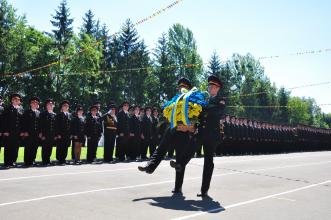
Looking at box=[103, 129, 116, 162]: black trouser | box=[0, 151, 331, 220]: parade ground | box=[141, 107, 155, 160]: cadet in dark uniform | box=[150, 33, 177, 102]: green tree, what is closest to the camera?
box=[0, 151, 331, 220]: parade ground

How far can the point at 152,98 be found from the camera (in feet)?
195

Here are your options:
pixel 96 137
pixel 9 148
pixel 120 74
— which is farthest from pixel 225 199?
pixel 120 74

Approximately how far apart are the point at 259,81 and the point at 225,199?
256 feet

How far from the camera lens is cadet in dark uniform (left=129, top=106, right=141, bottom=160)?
16.2m

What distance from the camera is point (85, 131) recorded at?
48.0 ft

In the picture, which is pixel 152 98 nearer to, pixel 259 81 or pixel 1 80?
pixel 1 80

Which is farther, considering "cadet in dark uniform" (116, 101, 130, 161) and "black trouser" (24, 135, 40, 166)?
"cadet in dark uniform" (116, 101, 130, 161)

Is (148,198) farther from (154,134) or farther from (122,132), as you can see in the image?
(154,134)

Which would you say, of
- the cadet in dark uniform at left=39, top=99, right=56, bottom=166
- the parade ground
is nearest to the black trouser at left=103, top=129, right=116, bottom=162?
the cadet in dark uniform at left=39, top=99, right=56, bottom=166

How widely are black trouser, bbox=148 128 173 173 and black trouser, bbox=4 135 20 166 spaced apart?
581 centimetres

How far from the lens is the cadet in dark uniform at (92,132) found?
14484 millimetres

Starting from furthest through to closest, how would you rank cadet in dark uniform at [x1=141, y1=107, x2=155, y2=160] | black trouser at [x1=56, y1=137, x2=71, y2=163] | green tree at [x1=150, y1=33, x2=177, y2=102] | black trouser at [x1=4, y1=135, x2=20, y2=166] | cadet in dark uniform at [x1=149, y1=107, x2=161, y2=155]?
green tree at [x1=150, y1=33, x2=177, y2=102] < cadet in dark uniform at [x1=149, y1=107, x2=161, y2=155] < cadet in dark uniform at [x1=141, y1=107, x2=155, y2=160] < black trouser at [x1=56, y1=137, x2=71, y2=163] < black trouser at [x1=4, y1=135, x2=20, y2=166]

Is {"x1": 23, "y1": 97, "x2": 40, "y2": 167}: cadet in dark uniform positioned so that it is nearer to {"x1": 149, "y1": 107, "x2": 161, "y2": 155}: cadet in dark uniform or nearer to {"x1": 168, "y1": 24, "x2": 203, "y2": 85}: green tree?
{"x1": 149, "y1": 107, "x2": 161, "y2": 155}: cadet in dark uniform

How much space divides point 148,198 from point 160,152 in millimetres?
1105
